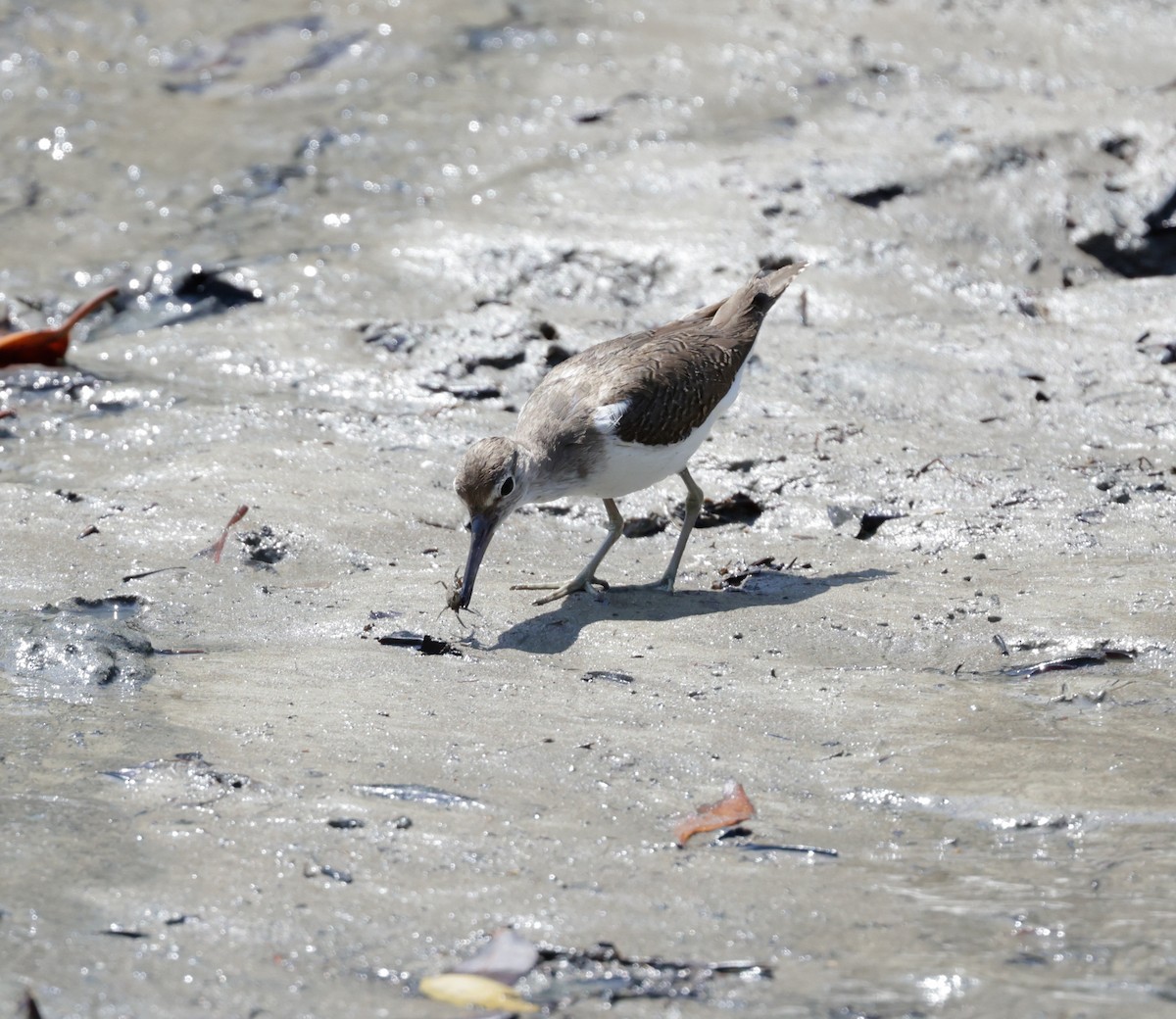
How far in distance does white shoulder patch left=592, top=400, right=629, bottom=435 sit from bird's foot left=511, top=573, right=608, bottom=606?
664 millimetres

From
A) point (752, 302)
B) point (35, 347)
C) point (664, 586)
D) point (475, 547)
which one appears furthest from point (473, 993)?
point (35, 347)

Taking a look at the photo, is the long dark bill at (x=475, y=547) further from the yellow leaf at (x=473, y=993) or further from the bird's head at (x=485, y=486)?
the yellow leaf at (x=473, y=993)

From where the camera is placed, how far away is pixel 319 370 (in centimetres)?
802

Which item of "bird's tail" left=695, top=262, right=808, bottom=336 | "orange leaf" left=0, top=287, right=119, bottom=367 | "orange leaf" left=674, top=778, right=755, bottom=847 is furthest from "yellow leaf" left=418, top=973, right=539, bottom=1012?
"orange leaf" left=0, top=287, right=119, bottom=367

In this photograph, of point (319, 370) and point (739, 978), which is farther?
point (319, 370)

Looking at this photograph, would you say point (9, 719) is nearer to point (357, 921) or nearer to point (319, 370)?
point (357, 921)

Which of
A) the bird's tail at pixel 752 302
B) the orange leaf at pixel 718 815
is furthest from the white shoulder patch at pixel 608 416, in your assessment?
the orange leaf at pixel 718 815

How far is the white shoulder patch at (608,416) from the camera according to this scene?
20.1 ft

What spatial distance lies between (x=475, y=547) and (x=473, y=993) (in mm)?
2722

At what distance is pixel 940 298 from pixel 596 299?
2.21 m

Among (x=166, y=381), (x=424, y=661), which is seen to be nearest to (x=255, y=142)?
(x=166, y=381)

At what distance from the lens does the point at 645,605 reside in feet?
19.5

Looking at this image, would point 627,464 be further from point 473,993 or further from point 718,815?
point 473,993

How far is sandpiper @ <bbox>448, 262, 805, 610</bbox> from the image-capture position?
5777mm
